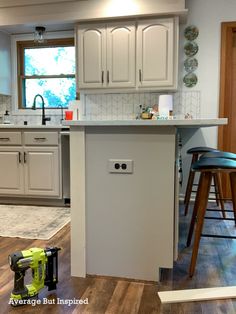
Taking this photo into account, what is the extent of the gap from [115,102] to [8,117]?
1537 mm

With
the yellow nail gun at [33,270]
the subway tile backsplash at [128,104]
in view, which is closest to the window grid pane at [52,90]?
the subway tile backsplash at [128,104]

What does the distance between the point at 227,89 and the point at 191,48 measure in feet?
2.12

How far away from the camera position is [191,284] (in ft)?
5.91

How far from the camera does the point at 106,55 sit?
3584 mm

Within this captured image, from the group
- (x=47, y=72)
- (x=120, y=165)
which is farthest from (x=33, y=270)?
(x=47, y=72)

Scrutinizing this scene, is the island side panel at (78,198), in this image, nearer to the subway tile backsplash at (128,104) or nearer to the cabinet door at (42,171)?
the cabinet door at (42,171)

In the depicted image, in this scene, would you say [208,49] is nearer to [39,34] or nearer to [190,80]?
[190,80]

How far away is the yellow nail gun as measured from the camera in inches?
62.2

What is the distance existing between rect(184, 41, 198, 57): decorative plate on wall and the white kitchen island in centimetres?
223

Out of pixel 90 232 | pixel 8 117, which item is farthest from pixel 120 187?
pixel 8 117

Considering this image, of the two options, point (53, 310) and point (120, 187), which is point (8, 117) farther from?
point (53, 310)

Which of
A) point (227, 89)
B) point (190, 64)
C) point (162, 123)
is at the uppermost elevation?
point (190, 64)

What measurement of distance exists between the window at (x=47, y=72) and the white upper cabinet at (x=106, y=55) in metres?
0.60

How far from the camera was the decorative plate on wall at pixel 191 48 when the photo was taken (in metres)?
3.69
